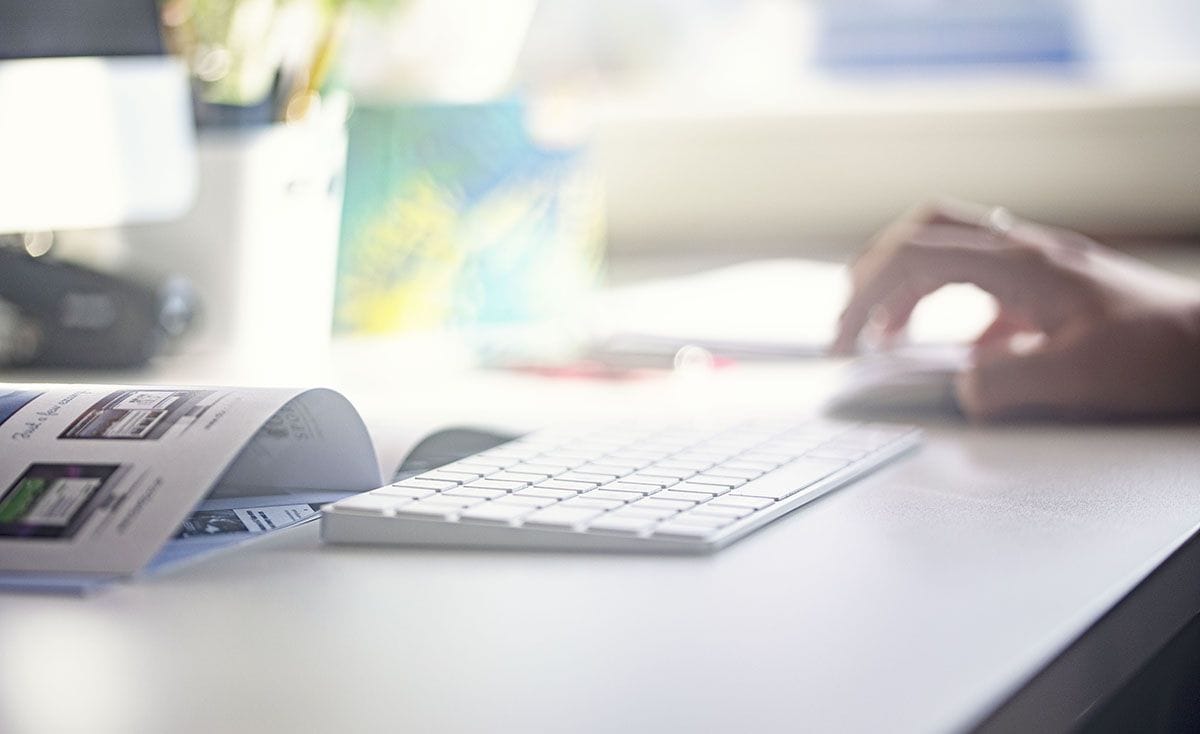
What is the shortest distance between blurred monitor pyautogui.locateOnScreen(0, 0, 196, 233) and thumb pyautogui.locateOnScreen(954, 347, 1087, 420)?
0.58 metres

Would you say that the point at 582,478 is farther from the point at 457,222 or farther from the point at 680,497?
the point at 457,222

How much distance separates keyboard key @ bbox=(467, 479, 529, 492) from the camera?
642 mm

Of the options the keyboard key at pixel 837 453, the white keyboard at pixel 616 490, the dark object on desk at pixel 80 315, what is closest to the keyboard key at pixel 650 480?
the white keyboard at pixel 616 490

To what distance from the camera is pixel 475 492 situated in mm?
632

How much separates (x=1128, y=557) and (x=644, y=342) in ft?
2.22

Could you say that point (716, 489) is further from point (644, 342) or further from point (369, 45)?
point (369, 45)

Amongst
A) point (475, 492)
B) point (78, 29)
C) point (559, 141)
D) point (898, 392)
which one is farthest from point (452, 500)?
point (559, 141)

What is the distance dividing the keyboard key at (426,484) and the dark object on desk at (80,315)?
0.60 m

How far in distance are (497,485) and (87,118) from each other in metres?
0.56

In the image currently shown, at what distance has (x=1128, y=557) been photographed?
0.55 meters

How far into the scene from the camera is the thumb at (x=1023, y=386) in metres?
0.91

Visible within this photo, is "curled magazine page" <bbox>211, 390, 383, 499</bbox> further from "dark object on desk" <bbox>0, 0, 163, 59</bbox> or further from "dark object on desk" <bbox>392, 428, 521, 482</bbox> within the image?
"dark object on desk" <bbox>0, 0, 163, 59</bbox>

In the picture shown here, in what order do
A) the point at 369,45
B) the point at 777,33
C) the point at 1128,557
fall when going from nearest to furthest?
the point at 1128,557
the point at 369,45
the point at 777,33

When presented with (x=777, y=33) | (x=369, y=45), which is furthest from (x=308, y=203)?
(x=777, y=33)
